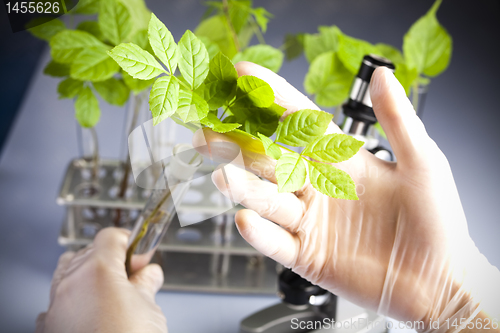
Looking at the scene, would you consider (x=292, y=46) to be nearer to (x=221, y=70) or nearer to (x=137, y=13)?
(x=137, y=13)

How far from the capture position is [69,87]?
15.4 inches

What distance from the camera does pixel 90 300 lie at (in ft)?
1.31

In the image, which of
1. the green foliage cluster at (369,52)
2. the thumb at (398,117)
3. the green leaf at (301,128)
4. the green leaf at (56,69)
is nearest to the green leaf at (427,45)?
the green foliage cluster at (369,52)

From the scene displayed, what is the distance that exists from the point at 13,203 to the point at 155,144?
413 mm

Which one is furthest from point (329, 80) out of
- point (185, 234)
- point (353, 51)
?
point (185, 234)

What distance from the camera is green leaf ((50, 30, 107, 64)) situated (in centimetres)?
35

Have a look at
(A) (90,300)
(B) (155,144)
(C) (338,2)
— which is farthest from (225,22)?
(C) (338,2)

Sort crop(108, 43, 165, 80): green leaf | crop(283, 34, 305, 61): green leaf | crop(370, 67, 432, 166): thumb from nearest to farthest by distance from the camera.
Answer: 1. crop(108, 43, 165, 80): green leaf
2. crop(370, 67, 432, 166): thumb
3. crop(283, 34, 305, 61): green leaf

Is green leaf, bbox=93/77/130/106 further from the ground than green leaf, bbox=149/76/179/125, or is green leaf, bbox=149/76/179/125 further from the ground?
green leaf, bbox=93/77/130/106

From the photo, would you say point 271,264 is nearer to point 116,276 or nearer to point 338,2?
point 116,276

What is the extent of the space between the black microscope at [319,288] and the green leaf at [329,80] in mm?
53

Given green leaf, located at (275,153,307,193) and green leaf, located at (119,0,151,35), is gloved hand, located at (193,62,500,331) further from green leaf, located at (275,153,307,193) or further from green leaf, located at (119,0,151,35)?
green leaf, located at (119,0,151,35)

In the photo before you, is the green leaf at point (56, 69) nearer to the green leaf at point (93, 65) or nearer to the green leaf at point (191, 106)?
the green leaf at point (93, 65)

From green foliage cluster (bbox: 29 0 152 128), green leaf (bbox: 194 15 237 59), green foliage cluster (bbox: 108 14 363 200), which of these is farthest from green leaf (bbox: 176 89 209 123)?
green leaf (bbox: 194 15 237 59)
